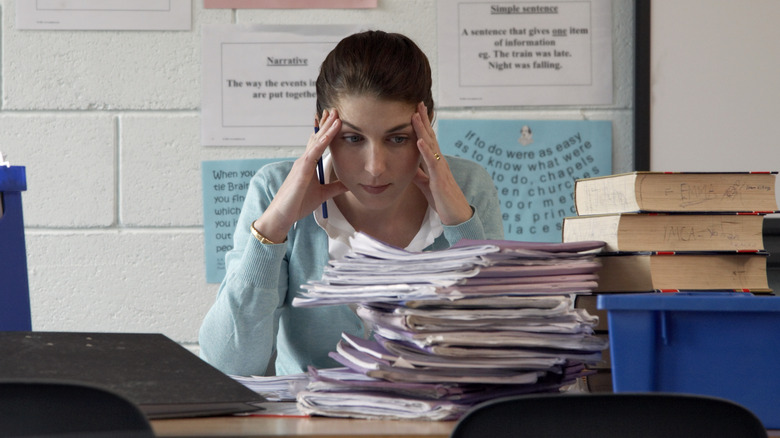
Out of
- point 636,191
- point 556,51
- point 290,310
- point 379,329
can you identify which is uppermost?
point 556,51

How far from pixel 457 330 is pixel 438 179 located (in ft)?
2.10

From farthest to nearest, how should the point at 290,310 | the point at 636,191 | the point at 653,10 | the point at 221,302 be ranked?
the point at 653,10 < the point at 290,310 < the point at 221,302 < the point at 636,191

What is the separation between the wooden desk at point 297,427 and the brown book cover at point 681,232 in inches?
12.2

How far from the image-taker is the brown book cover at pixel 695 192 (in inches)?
33.5

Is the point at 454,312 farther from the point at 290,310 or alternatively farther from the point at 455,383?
the point at 290,310

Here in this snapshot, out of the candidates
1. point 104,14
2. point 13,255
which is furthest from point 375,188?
point 104,14

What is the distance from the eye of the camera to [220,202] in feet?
6.71

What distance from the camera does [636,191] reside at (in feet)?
2.78

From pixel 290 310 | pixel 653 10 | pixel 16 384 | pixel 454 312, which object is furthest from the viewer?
pixel 653 10

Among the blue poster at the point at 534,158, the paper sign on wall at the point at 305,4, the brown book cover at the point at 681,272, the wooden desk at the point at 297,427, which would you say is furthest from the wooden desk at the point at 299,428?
the paper sign on wall at the point at 305,4

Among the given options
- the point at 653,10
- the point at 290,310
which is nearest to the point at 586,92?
the point at 653,10

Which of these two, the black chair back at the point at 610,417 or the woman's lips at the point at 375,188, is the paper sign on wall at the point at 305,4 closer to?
the woman's lips at the point at 375,188

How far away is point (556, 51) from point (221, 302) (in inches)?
46.1

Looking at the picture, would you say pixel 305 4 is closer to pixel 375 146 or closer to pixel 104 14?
pixel 104 14
